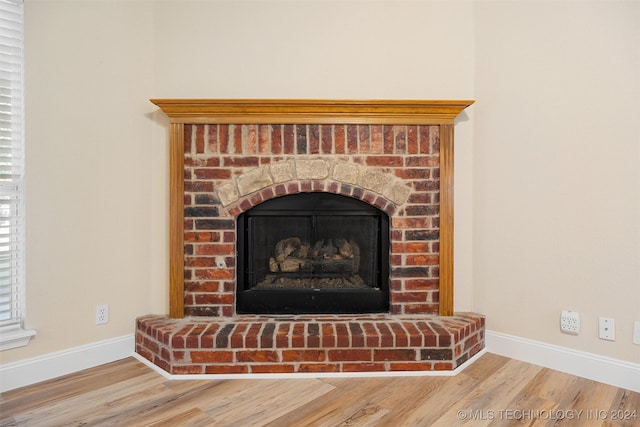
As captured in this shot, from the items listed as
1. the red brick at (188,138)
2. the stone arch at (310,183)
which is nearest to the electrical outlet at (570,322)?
the stone arch at (310,183)

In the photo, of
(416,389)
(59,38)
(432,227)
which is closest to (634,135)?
(432,227)

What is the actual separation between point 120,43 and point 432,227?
2179 mm

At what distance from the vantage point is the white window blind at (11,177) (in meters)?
1.66

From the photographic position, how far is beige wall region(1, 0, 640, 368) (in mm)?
1736

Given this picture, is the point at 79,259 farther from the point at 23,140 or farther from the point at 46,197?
the point at 23,140

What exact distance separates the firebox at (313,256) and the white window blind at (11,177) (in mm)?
1086

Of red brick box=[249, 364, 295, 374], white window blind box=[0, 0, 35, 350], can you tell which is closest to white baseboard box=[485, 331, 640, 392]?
red brick box=[249, 364, 295, 374]

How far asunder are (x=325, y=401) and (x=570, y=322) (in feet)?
4.49

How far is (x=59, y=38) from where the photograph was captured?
5.94ft

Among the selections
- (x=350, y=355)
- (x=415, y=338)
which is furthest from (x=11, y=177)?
(x=415, y=338)

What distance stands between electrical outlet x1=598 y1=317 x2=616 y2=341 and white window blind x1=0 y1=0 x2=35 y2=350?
2865 mm

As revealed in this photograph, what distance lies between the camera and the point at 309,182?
2096 millimetres

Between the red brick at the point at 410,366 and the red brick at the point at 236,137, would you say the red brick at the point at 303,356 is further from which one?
the red brick at the point at 236,137

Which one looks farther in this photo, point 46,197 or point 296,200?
point 296,200
